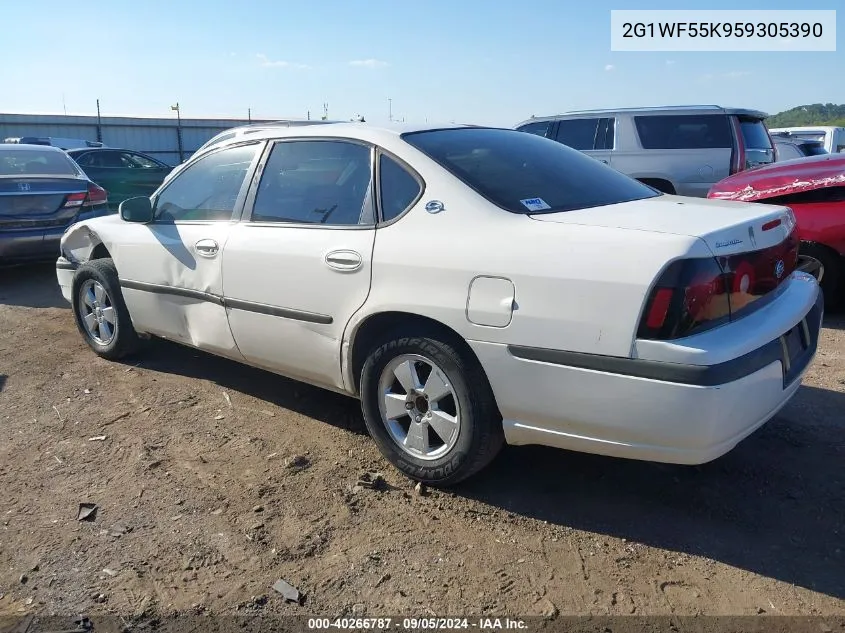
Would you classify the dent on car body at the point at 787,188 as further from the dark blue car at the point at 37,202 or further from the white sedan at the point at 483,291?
the dark blue car at the point at 37,202

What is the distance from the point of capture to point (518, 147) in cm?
376

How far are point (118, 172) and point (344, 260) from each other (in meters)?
10.6

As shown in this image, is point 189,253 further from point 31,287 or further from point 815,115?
point 815,115

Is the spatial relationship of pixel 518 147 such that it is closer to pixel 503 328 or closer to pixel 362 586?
pixel 503 328

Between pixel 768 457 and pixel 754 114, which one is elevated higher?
pixel 754 114

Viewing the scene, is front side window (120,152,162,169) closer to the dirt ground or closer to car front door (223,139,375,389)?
the dirt ground

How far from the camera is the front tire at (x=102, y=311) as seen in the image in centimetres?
488

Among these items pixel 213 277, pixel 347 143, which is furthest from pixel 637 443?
pixel 213 277

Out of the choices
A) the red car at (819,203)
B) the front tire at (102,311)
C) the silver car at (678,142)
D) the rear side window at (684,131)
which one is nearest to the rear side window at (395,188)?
the front tire at (102,311)

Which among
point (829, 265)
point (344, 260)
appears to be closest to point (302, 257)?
point (344, 260)

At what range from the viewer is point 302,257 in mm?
3527

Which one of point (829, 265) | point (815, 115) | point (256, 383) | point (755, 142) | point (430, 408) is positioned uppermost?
point (815, 115)

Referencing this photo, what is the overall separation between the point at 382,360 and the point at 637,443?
3.83 ft

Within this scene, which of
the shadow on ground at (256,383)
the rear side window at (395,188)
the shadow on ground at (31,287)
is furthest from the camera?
the shadow on ground at (31,287)
